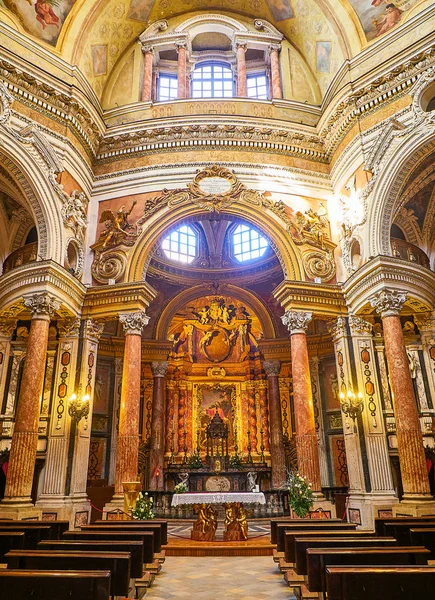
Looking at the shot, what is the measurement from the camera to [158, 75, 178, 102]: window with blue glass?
18484 millimetres

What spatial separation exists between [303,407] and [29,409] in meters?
7.20

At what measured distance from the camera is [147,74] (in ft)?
58.3

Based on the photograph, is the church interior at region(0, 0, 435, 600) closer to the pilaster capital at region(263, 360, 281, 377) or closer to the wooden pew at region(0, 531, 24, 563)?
the pilaster capital at region(263, 360, 281, 377)

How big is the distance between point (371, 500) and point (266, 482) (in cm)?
824

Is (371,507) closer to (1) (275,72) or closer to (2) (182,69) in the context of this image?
(1) (275,72)

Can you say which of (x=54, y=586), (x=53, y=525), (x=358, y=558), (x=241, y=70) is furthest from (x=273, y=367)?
(x=54, y=586)

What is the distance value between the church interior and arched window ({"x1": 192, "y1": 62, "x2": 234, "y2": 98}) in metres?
0.10

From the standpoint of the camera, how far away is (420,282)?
12906 mm

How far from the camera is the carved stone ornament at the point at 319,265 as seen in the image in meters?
14.7

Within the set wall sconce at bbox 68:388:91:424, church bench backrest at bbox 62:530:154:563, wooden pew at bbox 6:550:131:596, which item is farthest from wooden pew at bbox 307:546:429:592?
wall sconce at bbox 68:388:91:424

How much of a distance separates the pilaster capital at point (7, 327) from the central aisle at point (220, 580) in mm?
7945

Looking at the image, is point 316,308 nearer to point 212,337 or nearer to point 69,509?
point 69,509

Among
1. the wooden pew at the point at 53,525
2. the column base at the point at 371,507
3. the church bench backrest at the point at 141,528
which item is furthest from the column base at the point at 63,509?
the column base at the point at 371,507

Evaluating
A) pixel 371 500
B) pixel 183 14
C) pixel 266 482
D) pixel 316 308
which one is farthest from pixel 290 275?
pixel 183 14
